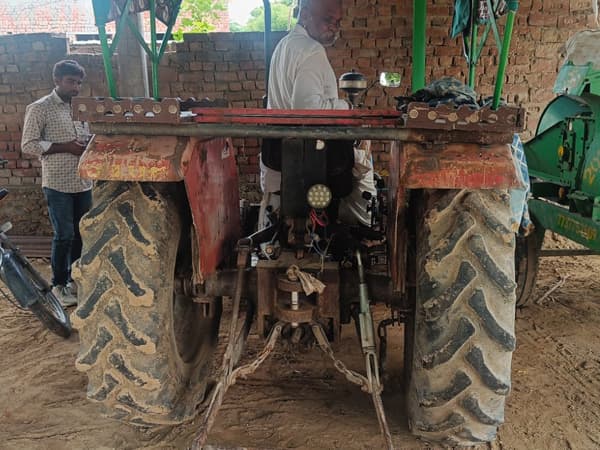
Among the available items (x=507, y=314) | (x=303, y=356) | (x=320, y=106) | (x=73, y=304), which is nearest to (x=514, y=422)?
(x=507, y=314)

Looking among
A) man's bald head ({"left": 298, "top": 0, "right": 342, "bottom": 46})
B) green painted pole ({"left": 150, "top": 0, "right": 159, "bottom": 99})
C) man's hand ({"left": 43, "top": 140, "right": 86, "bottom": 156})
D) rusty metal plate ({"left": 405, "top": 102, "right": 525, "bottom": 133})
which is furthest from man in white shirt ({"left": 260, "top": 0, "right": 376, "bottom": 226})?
man's hand ({"left": 43, "top": 140, "right": 86, "bottom": 156})

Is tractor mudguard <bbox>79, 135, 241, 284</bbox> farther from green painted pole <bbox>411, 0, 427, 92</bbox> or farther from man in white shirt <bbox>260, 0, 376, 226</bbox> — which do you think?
green painted pole <bbox>411, 0, 427, 92</bbox>

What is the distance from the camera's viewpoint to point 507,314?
2293mm

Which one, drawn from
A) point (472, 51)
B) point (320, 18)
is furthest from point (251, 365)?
point (472, 51)

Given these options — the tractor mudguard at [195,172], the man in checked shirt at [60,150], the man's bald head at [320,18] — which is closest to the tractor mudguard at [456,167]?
the tractor mudguard at [195,172]

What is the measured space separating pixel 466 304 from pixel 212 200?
1.34 meters

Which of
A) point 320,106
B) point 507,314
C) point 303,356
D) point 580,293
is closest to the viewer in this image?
point 507,314

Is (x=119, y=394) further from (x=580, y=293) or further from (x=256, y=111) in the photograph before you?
(x=580, y=293)

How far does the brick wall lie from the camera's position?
6.79 metres

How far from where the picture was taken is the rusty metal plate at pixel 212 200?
2539 millimetres

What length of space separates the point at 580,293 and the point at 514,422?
105 inches

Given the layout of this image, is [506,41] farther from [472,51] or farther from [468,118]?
[472,51]

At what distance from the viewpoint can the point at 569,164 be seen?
444cm

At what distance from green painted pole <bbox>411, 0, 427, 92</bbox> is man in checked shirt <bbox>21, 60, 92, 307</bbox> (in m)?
2.99
